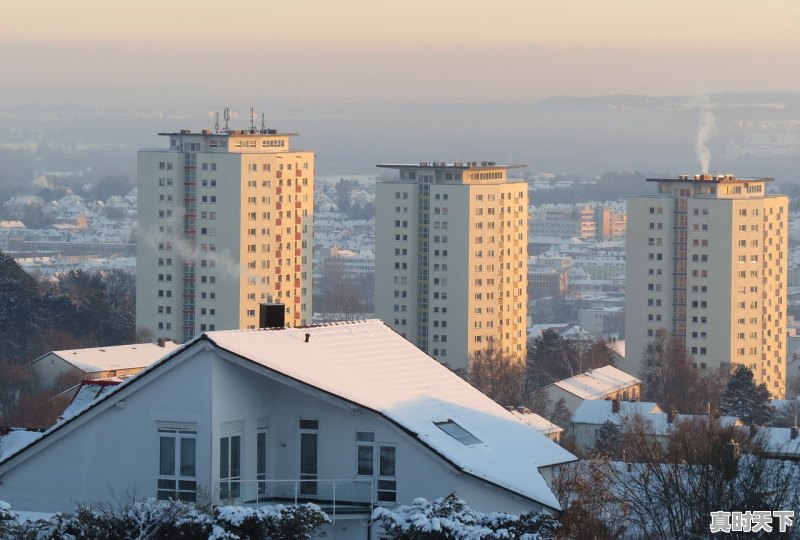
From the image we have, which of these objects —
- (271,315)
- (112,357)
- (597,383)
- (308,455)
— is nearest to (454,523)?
(308,455)

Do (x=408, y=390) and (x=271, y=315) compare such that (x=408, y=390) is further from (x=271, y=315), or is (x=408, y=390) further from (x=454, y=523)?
(x=454, y=523)

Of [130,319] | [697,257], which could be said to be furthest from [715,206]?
[130,319]

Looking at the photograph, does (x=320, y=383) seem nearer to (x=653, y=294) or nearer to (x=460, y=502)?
(x=460, y=502)

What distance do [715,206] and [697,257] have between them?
2.40 meters

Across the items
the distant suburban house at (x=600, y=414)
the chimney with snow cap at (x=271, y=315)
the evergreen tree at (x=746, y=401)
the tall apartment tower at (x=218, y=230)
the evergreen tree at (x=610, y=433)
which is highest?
the chimney with snow cap at (x=271, y=315)

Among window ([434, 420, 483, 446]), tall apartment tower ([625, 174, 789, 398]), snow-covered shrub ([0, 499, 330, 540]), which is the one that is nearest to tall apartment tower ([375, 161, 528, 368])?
tall apartment tower ([625, 174, 789, 398])

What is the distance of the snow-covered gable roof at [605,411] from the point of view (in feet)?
211

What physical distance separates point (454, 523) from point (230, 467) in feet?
9.58

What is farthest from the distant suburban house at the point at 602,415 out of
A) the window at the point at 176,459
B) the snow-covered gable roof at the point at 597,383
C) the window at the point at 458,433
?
the window at the point at 176,459

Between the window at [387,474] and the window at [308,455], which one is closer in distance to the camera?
the window at [387,474]

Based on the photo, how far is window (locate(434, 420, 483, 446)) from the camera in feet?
66.5

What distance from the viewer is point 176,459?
19.6m

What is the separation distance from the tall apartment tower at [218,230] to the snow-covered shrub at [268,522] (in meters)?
77.9

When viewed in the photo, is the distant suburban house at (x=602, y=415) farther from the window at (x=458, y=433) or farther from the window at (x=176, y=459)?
the window at (x=176, y=459)
